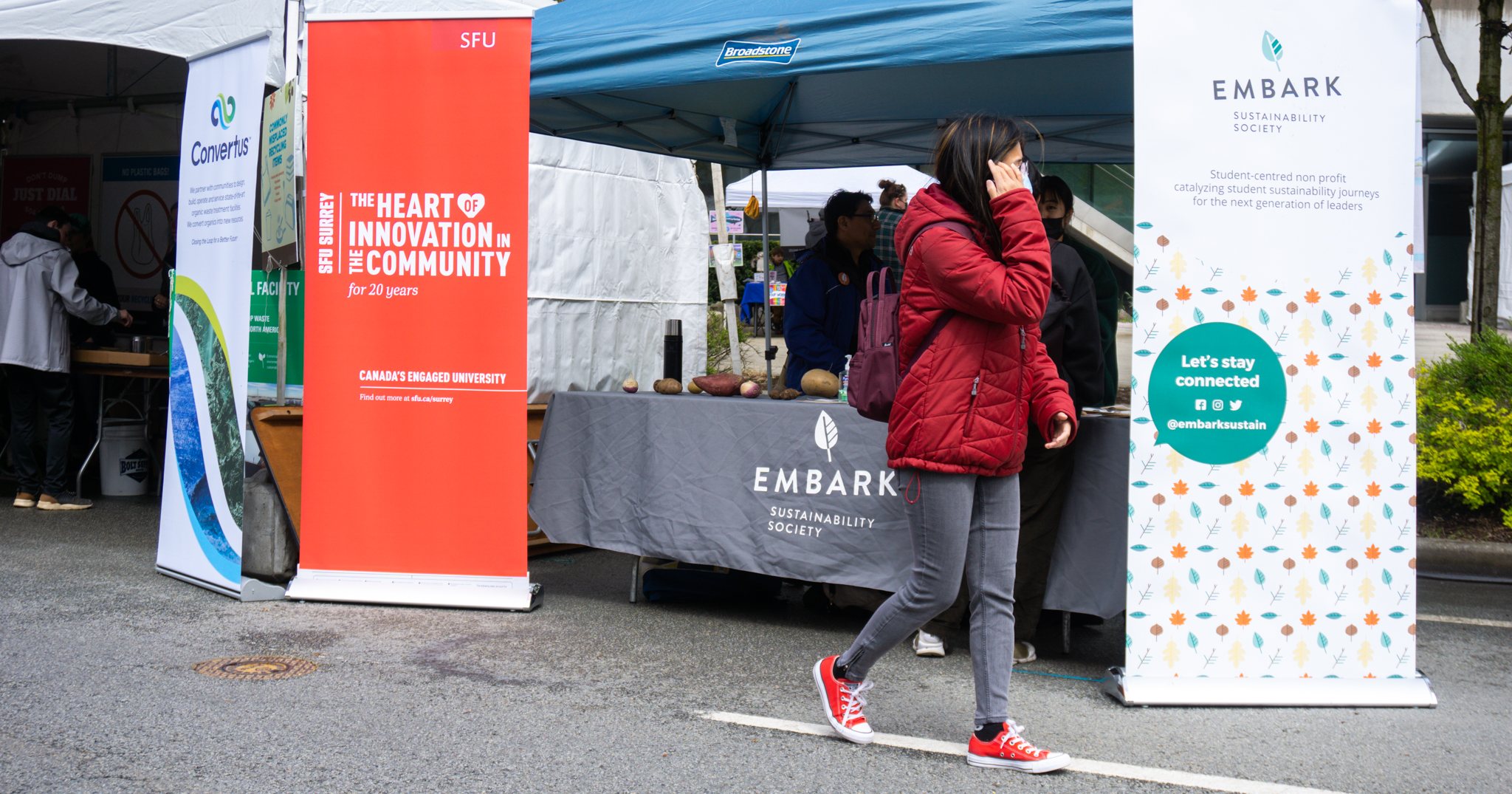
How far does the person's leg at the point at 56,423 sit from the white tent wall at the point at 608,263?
10.5 ft

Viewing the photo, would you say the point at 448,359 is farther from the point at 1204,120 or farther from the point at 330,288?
the point at 1204,120

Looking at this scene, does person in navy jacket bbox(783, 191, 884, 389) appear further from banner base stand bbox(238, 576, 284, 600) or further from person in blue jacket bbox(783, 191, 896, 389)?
banner base stand bbox(238, 576, 284, 600)

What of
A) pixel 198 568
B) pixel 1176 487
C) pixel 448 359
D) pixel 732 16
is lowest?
pixel 198 568

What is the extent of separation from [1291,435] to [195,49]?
609 cm

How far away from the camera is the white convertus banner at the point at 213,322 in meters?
5.95

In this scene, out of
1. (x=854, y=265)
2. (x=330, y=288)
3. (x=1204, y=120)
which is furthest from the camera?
(x=854, y=265)

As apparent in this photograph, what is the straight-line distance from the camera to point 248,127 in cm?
598

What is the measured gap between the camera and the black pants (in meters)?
8.39

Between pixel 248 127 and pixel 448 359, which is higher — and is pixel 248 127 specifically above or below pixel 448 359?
above

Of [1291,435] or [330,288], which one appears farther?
[330,288]

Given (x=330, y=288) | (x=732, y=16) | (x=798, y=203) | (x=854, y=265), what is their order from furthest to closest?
1. (x=798, y=203)
2. (x=854, y=265)
3. (x=330, y=288)
4. (x=732, y=16)

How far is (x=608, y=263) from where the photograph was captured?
28.1ft

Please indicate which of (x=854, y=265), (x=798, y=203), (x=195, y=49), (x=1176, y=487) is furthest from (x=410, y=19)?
(x=798, y=203)

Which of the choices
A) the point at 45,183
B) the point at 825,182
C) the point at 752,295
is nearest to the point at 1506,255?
the point at 825,182
